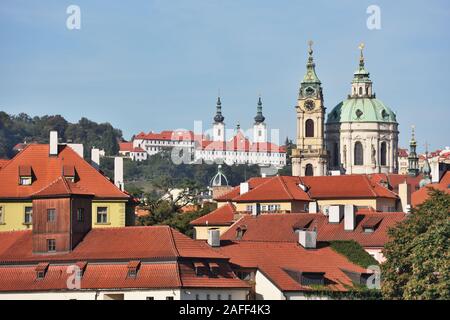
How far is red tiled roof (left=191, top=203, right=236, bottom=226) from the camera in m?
125

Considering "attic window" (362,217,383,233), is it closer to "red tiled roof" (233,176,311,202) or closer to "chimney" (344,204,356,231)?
"chimney" (344,204,356,231)

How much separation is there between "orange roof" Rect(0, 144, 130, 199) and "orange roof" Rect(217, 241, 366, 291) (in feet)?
29.0

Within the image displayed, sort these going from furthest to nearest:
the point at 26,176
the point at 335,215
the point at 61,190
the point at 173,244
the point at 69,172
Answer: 1. the point at 335,215
2. the point at 26,176
3. the point at 69,172
4. the point at 61,190
5. the point at 173,244

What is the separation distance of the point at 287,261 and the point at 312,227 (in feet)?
57.5

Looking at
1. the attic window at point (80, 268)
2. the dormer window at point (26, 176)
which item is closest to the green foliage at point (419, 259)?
the attic window at point (80, 268)

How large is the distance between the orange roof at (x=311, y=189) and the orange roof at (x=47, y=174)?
3780 centimetres

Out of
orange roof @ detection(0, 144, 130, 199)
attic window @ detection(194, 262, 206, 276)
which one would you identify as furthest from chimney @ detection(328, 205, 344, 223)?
attic window @ detection(194, 262, 206, 276)

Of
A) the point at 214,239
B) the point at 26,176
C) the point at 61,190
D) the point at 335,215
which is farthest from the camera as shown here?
the point at 335,215

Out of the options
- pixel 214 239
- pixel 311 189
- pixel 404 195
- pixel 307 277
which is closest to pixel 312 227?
pixel 214 239

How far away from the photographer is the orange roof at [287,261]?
8738 centimetres

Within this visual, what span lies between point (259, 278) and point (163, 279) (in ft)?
27.6

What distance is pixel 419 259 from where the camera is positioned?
82.9 m

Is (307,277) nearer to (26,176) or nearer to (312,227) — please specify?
(26,176)
